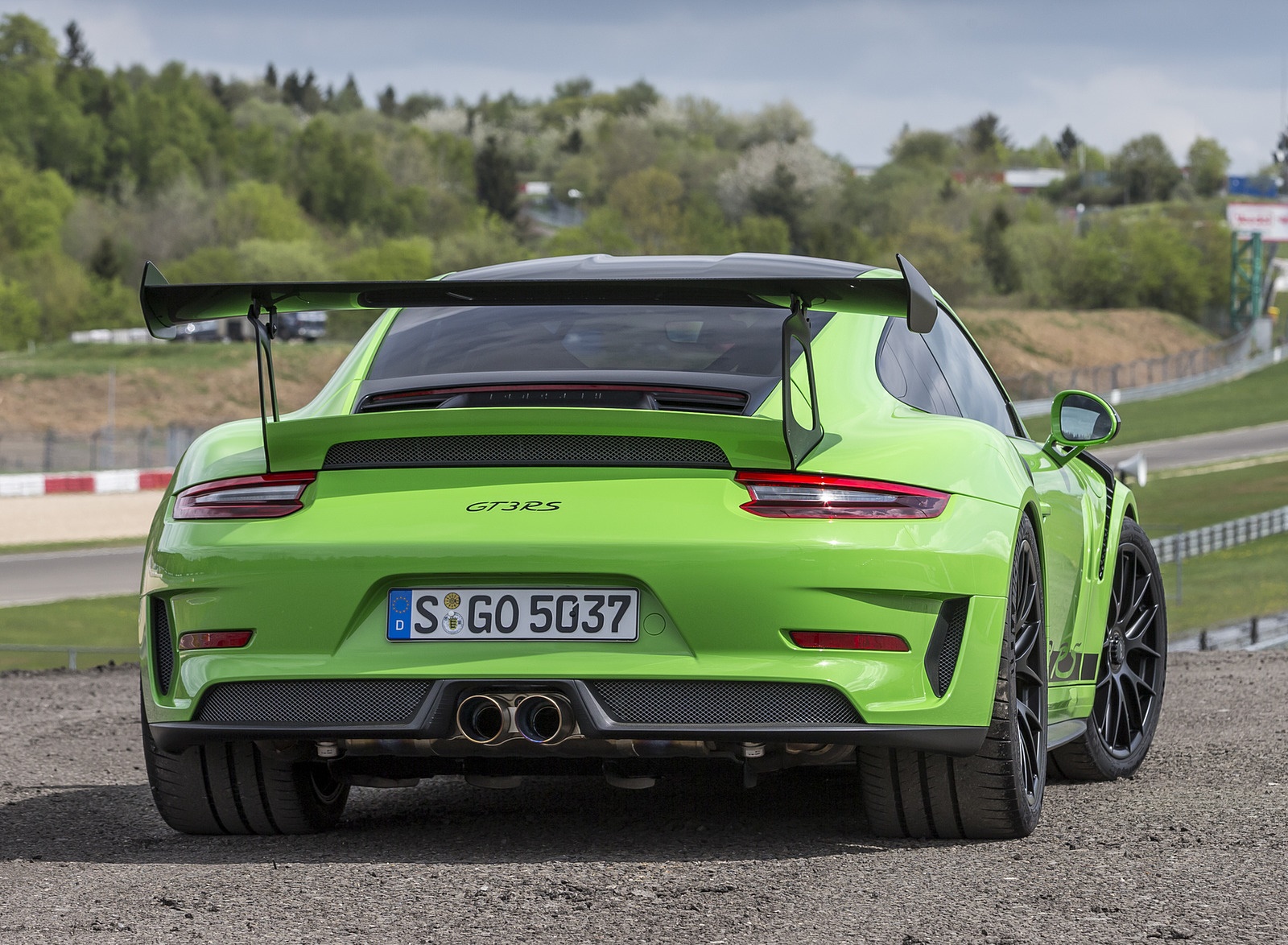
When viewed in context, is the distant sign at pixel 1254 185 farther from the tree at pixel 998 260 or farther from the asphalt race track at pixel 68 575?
the asphalt race track at pixel 68 575

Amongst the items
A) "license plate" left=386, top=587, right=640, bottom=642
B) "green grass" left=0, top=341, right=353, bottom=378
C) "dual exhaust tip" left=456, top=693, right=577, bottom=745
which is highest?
"license plate" left=386, top=587, right=640, bottom=642

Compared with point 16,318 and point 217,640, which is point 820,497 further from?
point 16,318

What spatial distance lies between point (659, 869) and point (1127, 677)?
248 centimetres

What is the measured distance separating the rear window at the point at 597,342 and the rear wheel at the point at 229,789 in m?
1.03

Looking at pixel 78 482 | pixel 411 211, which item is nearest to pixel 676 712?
pixel 78 482

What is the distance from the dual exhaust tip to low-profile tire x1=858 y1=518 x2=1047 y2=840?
0.75m

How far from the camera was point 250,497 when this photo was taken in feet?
13.2

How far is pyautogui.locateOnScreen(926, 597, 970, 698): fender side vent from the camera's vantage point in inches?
153

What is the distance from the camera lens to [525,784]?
5.58 metres

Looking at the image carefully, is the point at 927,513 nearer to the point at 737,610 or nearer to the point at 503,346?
the point at 737,610

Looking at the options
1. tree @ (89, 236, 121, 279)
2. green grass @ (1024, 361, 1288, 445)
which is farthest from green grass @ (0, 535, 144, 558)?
tree @ (89, 236, 121, 279)

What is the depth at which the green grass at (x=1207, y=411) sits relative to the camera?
6669cm

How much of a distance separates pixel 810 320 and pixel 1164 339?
381ft

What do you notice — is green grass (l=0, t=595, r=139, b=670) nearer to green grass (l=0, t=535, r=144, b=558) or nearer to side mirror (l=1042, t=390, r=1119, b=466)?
green grass (l=0, t=535, r=144, b=558)
